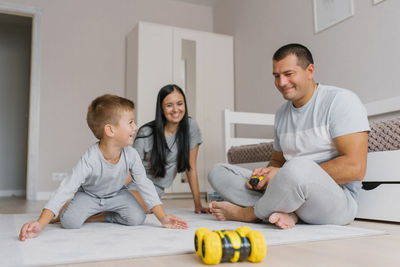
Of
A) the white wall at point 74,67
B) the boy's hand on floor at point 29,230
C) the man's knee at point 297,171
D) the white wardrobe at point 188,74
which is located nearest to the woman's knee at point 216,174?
the man's knee at point 297,171

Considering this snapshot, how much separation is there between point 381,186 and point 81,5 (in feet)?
10.6

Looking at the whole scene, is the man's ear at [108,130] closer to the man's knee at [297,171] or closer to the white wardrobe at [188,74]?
the man's knee at [297,171]

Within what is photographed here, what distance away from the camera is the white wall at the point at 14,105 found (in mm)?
4609

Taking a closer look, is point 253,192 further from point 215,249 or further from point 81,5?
point 81,5

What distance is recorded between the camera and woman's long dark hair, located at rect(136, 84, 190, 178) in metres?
1.84

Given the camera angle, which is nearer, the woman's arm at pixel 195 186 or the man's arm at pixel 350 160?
the man's arm at pixel 350 160

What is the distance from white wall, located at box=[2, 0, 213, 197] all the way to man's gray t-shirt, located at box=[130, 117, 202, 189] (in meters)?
1.85

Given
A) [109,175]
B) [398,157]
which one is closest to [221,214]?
[109,175]

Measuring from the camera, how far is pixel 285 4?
3.11 meters

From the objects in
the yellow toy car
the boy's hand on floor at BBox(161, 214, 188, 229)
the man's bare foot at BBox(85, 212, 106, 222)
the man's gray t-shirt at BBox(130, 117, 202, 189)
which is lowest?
the man's bare foot at BBox(85, 212, 106, 222)

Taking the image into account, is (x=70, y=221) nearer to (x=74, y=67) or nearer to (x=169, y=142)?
(x=169, y=142)

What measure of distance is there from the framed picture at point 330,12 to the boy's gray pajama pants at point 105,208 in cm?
194

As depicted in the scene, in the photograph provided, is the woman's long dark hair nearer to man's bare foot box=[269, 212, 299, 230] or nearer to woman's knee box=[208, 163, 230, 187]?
woman's knee box=[208, 163, 230, 187]

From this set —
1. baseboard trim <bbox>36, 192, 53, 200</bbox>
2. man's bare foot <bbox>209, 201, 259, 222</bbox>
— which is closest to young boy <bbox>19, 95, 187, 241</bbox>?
man's bare foot <bbox>209, 201, 259, 222</bbox>
